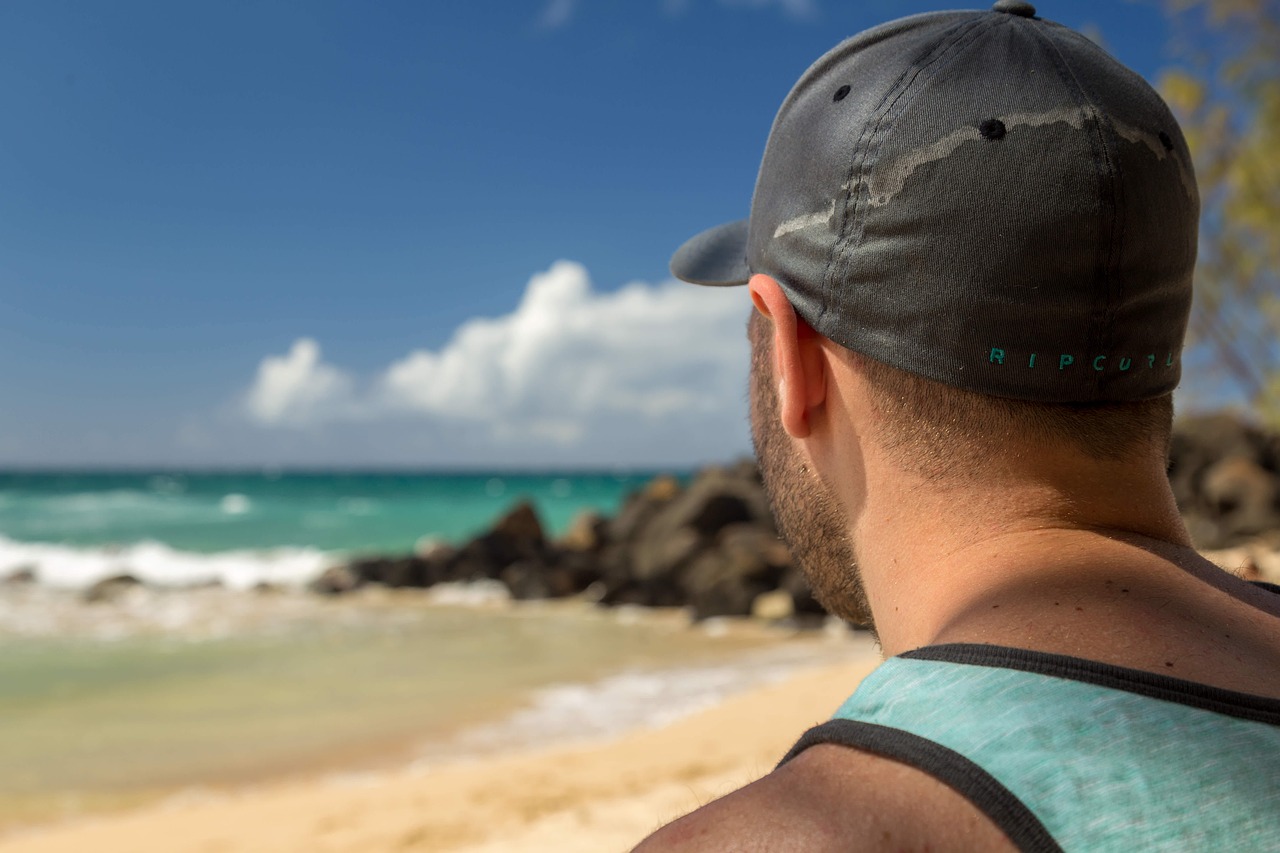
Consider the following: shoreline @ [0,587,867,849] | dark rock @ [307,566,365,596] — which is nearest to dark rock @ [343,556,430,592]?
dark rock @ [307,566,365,596]

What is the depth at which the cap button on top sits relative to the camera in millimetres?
1561

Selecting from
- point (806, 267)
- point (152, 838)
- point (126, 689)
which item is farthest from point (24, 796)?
point (806, 267)

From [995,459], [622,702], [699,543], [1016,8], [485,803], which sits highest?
[1016,8]

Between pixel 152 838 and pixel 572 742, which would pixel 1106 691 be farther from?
pixel 572 742

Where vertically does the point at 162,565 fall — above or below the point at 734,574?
above

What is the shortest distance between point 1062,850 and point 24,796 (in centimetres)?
714

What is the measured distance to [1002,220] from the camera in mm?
1278

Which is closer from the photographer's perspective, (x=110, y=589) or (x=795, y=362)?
(x=795, y=362)

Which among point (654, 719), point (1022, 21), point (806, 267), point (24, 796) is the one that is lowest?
point (654, 719)

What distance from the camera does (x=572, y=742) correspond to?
746cm

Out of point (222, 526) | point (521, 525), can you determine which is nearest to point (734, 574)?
point (521, 525)

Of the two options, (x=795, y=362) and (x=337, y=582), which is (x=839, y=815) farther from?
(x=337, y=582)

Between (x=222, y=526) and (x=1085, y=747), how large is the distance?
1389 inches

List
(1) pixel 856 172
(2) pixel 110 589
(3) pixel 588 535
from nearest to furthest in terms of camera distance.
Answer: (1) pixel 856 172
(2) pixel 110 589
(3) pixel 588 535
